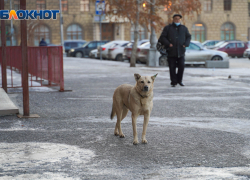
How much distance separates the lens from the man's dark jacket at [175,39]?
A: 1254 cm

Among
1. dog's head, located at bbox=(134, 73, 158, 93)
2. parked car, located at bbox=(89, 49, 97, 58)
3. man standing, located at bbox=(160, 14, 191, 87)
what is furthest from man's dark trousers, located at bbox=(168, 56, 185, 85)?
parked car, located at bbox=(89, 49, 97, 58)

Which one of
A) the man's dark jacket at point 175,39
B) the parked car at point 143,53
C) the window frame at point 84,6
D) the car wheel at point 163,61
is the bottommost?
the car wheel at point 163,61

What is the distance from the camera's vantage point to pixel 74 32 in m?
58.2

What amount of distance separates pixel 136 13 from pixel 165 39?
430 inches

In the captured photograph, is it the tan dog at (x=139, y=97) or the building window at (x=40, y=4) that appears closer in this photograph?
the tan dog at (x=139, y=97)

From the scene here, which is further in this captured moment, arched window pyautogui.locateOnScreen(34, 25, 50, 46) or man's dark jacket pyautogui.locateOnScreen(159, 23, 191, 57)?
arched window pyautogui.locateOnScreen(34, 25, 50, 46)

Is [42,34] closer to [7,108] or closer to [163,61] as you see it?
[163,61]

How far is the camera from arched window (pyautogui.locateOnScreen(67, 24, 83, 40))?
57875mm

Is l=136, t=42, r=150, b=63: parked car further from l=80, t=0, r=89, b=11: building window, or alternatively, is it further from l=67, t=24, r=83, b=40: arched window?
l=80, t=0, r=89, b=11: building window

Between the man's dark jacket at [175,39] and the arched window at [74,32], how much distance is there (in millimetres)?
46048

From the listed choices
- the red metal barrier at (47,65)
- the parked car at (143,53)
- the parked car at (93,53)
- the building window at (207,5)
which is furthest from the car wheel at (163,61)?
the building window at (207,5)

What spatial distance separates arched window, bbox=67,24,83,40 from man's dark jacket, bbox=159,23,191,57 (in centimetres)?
4605

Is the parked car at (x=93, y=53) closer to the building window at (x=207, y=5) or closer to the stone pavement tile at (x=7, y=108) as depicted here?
the building window at (x=207, y=5)

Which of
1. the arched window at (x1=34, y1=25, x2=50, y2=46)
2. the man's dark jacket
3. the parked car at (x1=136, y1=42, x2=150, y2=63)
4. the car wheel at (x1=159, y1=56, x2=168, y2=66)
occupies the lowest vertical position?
the car wheel at (x1=159, y1=56, x2=168, y2=66)
